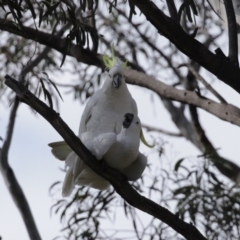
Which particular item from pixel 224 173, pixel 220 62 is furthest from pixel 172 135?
pixel 220 62

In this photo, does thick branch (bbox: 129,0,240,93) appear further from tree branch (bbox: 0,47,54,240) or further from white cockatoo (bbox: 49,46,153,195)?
tree branch (bbox: 0,47,54,240)

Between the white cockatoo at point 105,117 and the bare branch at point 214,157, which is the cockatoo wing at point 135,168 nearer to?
the white cockatoo at point 105,117

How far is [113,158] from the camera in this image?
3.03 metres

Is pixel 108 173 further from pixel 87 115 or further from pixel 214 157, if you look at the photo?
pixel 214 157

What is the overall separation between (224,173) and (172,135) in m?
1.08

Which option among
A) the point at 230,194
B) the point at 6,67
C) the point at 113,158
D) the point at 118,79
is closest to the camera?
the point at 113,158

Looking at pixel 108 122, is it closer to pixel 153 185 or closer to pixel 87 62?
pixel 87 62

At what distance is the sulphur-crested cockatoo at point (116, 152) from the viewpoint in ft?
9.75

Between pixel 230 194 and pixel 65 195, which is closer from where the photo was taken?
pixel 65 195

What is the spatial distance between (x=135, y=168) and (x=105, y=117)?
0.26 metres

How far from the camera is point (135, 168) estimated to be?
3164mm

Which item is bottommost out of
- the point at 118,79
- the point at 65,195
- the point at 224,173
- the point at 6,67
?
the point at 65,195

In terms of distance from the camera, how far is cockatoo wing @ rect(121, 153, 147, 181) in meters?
3.15

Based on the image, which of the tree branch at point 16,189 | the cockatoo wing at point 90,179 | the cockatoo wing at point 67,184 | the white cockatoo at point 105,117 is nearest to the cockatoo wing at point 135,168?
the white cockatoo at point 105,117
